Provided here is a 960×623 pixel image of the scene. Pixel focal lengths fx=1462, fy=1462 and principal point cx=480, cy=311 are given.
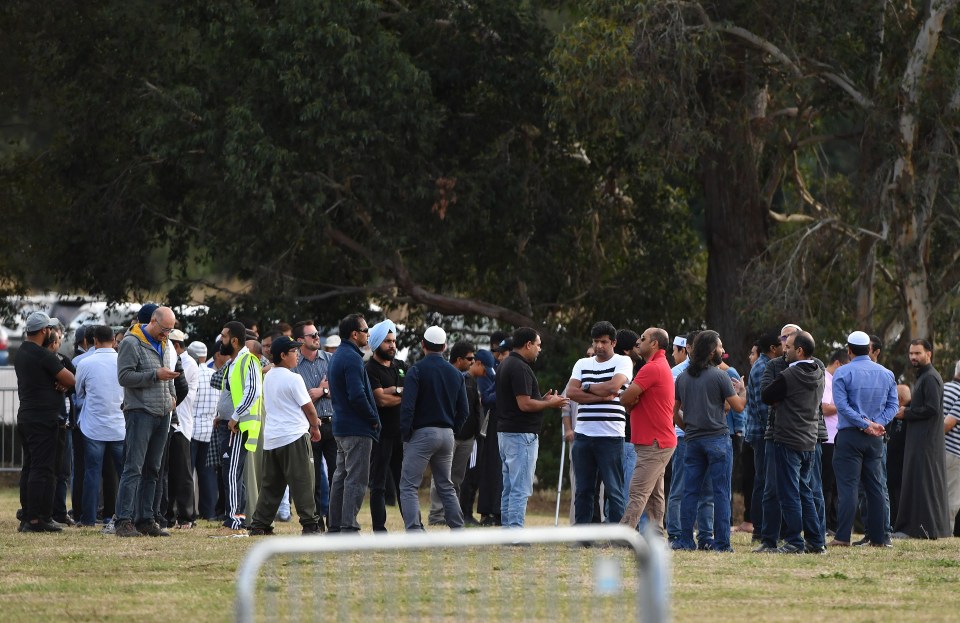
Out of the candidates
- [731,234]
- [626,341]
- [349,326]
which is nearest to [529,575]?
[349,326]

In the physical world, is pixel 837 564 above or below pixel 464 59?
below

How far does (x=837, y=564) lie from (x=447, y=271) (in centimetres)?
1493

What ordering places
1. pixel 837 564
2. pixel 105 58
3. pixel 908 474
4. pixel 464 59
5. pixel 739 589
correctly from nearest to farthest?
pixel 739 589, pixel 837 564, pixel 908 474, pixel 464 59, pixel 105 58

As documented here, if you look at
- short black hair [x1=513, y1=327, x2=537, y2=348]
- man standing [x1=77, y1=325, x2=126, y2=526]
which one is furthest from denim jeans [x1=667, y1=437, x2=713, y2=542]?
man standing [x1=77, y1=325, x2=126, y2=526]

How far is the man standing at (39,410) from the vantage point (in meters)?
13.6

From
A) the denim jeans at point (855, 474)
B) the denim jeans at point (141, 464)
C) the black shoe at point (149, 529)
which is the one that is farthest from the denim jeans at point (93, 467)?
the denim jeans at point (855, 474)

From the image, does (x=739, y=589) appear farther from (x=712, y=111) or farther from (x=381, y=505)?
(x=712, y=111)

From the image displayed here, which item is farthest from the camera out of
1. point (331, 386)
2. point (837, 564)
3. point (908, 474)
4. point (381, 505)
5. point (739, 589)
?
point (908, 474)

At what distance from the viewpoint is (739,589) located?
32.5ft

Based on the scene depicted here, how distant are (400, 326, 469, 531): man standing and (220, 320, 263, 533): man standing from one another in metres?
1.63

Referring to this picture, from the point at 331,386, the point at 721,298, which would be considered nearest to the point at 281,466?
the point at 331,386

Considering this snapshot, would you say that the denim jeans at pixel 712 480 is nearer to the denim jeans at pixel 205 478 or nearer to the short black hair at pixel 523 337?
the short black hair at pixel 523 337

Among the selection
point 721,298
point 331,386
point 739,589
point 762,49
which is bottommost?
point 739,589

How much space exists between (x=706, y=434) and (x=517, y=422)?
5.39ft
